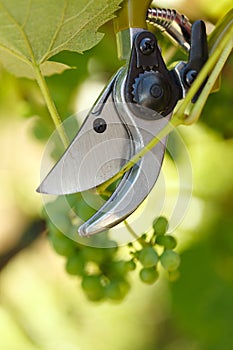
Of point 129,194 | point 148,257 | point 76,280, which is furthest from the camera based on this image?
point 76,280

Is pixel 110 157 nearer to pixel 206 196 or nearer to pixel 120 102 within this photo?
pixel 120 102

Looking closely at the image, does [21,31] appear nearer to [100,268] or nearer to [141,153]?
[141,153]

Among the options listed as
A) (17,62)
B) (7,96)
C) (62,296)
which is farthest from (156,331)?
(17,62)

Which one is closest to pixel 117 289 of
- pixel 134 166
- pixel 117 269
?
pixel 117 269

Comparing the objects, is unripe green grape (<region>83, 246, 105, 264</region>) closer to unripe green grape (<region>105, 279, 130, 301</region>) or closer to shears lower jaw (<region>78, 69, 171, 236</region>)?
unripe green grape (<region>105, 279, 130, 301</region>)

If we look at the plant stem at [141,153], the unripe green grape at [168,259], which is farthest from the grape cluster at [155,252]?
the plant stem at [141,153]

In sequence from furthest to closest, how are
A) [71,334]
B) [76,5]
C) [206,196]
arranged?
1. [71,334]
2. [206,196]
3. [76,5]
